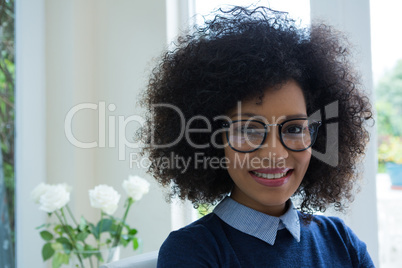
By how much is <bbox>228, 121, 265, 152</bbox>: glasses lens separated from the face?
1 cm

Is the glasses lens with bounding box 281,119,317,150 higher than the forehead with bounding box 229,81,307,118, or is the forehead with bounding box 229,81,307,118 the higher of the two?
the forehead with bounding box 229,81,307,118

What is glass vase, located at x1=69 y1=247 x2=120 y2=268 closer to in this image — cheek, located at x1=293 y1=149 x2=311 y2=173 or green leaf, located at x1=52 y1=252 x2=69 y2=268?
green leaf, located at x1=52 y1=252 x2=69 y2=268

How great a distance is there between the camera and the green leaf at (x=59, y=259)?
1728 millimetres

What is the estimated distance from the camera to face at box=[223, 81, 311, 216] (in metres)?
0.94

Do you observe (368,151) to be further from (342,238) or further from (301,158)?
(301,158)

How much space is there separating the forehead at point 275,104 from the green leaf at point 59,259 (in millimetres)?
Answer: 1095

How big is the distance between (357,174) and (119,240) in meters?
0.97

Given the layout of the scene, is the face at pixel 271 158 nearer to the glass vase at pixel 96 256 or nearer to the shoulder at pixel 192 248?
the shoulder at pixel 192 248

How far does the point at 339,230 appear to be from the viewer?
1.16m

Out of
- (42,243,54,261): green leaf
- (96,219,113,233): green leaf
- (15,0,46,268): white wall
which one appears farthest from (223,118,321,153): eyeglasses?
(15,0,46,268): white wall

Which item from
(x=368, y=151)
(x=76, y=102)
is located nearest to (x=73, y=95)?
(x=76, y=102)

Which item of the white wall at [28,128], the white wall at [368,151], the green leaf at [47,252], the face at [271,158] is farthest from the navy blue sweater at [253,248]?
the white wall at [28,128]

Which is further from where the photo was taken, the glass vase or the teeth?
the glass vase

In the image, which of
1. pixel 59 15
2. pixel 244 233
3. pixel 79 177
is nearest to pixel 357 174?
pixel 244 233
